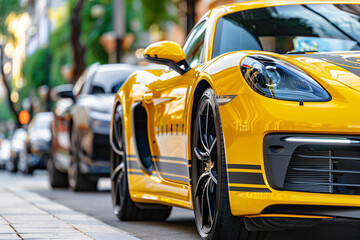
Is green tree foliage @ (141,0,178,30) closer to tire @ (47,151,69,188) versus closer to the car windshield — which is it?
tire @ (47,151,69,188)

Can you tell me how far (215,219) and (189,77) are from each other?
3.67 ft

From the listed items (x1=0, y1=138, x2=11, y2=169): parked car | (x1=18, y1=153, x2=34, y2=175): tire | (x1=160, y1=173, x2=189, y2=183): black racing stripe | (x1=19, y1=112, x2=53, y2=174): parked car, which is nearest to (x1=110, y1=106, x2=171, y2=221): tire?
(x1=160, y1=173, x2=189, y2=183): black racing stripe

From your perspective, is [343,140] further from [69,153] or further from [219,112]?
[69,153]

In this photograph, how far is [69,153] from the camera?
1231 cm

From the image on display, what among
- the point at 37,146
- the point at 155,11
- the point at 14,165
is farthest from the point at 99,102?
the point at 155,11

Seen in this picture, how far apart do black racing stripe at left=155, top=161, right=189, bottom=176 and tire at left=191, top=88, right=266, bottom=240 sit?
23 cm

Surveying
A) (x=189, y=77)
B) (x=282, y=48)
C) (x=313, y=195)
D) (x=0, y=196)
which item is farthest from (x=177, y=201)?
(x=0, y=196)

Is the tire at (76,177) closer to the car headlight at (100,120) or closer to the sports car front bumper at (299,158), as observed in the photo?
the car headlight at (100,120)

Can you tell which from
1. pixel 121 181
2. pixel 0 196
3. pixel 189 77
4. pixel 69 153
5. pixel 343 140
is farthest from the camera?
pixel 69 153

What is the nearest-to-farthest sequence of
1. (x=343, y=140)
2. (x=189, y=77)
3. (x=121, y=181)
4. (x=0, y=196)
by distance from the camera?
(x=343, y=140), (x=189, y=77), (x=121, y=181), (x=0, y=196)

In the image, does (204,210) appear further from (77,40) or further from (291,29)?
(77,40)

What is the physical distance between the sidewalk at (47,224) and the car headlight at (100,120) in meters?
2.60

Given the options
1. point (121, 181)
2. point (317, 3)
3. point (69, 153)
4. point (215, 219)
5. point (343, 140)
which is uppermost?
point (317, 3)

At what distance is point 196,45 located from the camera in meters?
6.24
